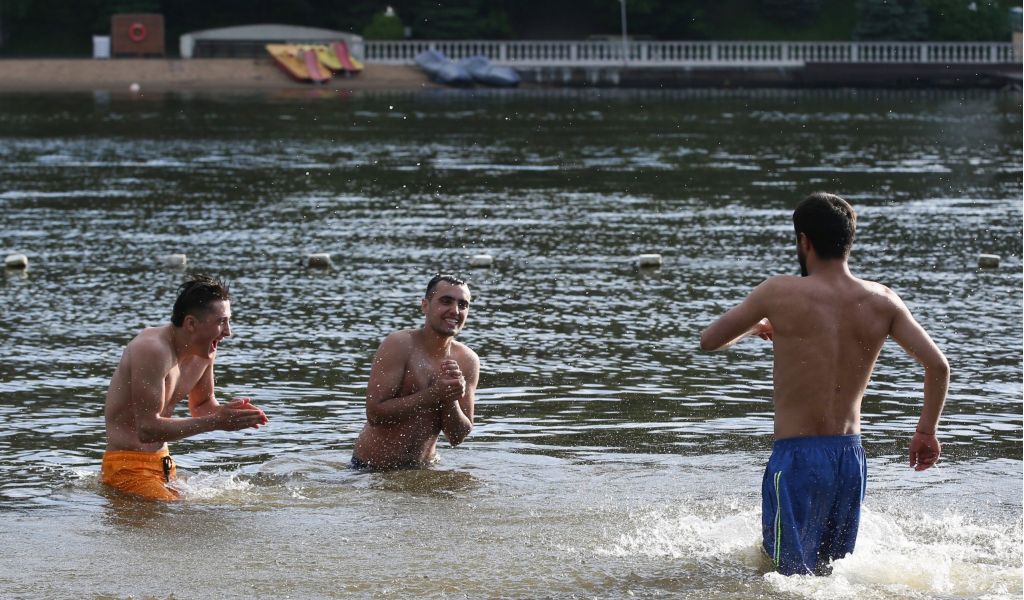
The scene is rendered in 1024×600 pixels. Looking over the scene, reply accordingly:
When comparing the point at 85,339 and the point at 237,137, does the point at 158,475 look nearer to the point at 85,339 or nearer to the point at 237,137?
the point at 85,339

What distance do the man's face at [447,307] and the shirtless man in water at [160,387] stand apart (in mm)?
1111

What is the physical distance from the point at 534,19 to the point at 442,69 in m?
15.3

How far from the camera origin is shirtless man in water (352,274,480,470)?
8.80 meters

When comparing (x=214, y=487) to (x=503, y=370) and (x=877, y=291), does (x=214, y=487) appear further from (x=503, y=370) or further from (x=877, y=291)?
(x=877, y=291)

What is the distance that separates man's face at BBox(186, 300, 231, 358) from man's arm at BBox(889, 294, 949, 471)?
3472 millimetres

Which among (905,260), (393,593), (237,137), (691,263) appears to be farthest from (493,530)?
(237,137)

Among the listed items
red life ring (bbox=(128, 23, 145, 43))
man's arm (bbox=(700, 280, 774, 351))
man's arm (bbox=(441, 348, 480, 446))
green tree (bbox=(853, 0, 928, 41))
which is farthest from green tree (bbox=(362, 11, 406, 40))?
man's arm (bbox=(700, 280, 774, 351))

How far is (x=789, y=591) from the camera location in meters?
7.15

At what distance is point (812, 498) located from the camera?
6.76 m

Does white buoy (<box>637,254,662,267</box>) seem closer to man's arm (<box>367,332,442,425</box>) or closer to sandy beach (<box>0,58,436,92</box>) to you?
man's arm (<box>367,332,442,425</box>)

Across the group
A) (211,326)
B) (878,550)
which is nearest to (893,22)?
(878,550)

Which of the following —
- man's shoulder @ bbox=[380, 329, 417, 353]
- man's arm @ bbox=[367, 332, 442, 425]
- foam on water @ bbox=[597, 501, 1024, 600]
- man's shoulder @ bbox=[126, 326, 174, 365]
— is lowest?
foam on water @ bbox=[597, 501, 1024, 600]

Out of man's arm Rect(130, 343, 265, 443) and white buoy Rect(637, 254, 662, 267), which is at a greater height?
man's arm Rect(130, 343, 265, 443)

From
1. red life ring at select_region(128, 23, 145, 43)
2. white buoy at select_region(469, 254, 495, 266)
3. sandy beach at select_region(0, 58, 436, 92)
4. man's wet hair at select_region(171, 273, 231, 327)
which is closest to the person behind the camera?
man's wet hair at select_region(171, 273, 231, 327)
